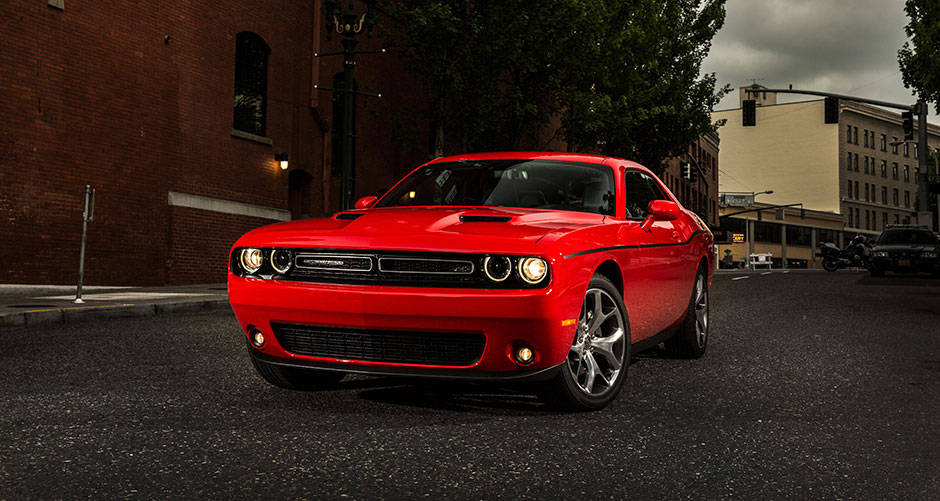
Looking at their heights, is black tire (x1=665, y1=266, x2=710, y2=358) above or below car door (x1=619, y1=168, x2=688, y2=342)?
below

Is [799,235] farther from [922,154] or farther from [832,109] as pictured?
[832,109]

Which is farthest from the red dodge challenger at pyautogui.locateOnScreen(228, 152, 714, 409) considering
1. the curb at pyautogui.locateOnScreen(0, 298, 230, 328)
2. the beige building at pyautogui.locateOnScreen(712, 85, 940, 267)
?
the beige building at pyautogui.locateOnScreen(712, 85, 940, 267)

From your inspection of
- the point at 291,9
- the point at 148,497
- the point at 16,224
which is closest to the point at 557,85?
the point at 291,9

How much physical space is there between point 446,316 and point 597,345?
1.01 m

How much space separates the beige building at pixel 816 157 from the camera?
276ft

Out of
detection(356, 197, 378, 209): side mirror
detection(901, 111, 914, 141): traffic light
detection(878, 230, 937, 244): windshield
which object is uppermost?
detection(901, 111, 914, 141): traffic light

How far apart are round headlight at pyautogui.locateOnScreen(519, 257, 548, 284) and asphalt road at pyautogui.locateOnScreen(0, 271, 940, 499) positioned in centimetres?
70

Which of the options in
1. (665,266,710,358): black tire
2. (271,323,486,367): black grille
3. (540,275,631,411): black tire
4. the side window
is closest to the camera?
(271,323,486,367): black grille

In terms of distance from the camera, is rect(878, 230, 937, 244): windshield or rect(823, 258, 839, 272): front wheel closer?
rect(878, 230, 937, 244): windshield

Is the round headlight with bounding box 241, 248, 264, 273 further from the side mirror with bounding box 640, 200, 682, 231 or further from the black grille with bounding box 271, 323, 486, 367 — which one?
the side mirror with bounding box 640, 200, 682, 231

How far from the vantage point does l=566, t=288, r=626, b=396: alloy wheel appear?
439 centimetres

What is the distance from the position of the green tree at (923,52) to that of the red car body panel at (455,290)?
22.2m

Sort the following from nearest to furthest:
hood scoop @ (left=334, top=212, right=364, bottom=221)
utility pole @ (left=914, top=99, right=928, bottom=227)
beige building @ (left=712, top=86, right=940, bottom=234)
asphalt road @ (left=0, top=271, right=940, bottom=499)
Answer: asphalt road @ (left=0, top=271, right=940, bottom=499) → hood scoop @ (left=334, top=212, right=364, bottom=221) → utility pole @ (left=914, top=99, right=928, bottom=227) → beige building @ (left=712, top=86, right=940, bottom=234)

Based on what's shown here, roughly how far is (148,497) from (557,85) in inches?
816
